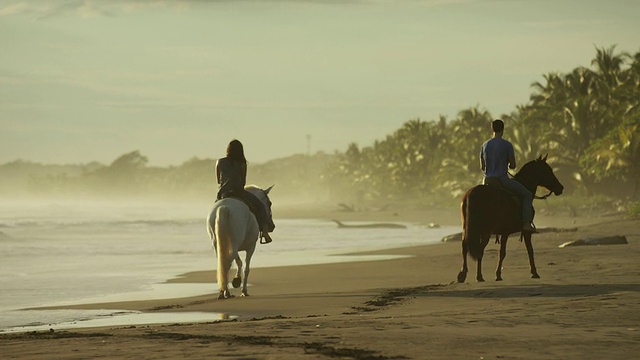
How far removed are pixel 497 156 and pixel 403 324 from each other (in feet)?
20.6

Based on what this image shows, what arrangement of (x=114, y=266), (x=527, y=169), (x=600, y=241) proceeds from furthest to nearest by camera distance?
(x=114, y=266) < (x=600, y=241) < (x=527, y=169)

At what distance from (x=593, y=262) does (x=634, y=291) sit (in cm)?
598

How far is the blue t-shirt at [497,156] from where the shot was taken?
1558cm

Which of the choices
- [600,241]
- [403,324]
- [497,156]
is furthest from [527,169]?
[600,241]

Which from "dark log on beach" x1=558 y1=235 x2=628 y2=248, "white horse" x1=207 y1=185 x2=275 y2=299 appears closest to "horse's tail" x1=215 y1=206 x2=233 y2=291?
"white horse" x1=207 y1=185 x2=275 y2=299

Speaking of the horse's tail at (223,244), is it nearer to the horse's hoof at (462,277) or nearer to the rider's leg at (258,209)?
the rider's leg at (258,209)

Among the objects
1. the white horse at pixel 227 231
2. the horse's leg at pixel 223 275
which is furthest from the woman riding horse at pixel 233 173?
the horse's leg at pixel 223 275

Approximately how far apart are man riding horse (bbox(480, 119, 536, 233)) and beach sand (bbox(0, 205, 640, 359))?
3.77ft

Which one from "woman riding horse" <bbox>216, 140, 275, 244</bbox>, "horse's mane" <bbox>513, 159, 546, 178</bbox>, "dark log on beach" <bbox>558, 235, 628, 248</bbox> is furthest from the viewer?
"dark log on beach" <bbox>558, 235, 628, 248</bbox>

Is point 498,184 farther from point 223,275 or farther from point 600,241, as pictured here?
point 600,241

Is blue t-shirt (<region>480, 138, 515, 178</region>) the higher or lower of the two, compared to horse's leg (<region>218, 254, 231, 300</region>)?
higher

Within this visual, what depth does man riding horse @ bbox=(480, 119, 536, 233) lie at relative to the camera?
51.2 feet

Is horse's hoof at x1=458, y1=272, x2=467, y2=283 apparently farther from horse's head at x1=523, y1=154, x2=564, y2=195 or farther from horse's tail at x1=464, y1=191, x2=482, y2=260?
horse's head at x1=523, y1=154, x2=564, y2=195

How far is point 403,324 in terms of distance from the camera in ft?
32.7
